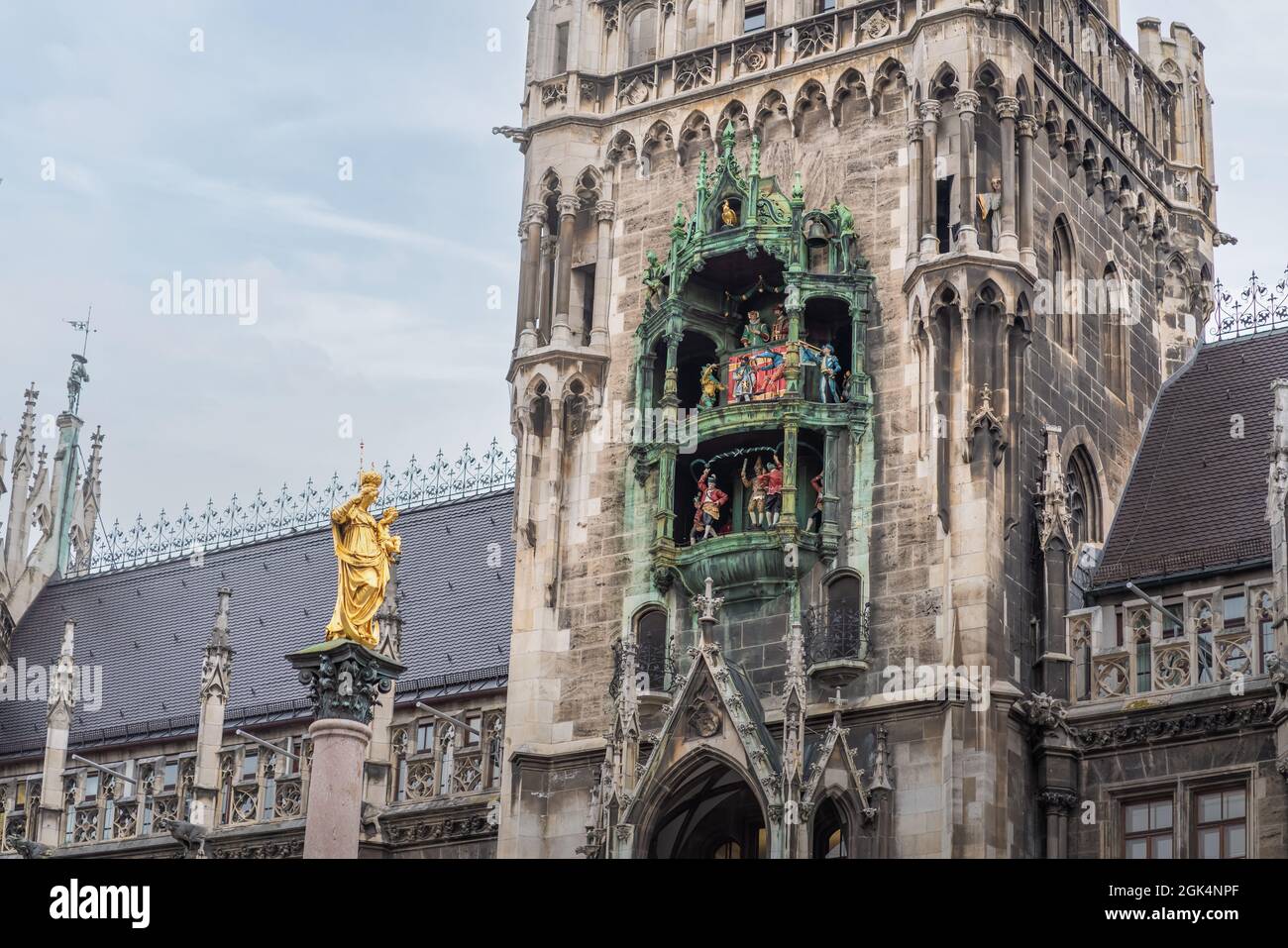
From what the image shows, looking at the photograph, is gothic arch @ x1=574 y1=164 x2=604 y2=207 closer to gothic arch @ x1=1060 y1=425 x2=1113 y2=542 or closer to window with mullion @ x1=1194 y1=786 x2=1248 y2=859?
gothic arch @ x1=1060 y1=425 x2=1113 y2=542

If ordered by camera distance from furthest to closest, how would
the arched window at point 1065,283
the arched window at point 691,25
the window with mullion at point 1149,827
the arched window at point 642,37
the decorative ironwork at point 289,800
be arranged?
the decorative ironwork at point 289,800
the arched window at point 642,37
the arched window at point 691,25
the arched window at point 1065,283
the window with mullion at point 1149,827

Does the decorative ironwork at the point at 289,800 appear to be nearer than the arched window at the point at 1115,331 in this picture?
No

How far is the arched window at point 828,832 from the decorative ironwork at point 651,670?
3.14 metres

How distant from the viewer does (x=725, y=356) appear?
4403 cm

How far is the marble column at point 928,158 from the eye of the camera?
139 ft

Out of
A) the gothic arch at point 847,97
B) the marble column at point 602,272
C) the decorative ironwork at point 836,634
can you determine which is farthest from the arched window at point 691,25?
the decorative ironwork at point 836,634

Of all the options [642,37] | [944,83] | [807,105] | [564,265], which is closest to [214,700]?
[564,265]

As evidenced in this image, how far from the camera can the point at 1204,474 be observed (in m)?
44.7

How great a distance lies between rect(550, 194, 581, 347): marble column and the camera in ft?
149

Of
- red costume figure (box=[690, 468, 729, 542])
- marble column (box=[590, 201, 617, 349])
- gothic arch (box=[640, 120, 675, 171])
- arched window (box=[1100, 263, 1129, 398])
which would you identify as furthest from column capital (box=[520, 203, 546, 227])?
arched window (box=[1100, 263, 1129, 398])

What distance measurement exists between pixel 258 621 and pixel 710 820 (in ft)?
62.3

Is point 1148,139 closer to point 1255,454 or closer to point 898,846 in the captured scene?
point 1255,454

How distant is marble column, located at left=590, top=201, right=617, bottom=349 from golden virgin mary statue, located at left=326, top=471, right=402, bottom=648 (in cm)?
702

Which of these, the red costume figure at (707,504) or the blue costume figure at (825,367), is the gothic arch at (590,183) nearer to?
the blue costume figure at (825,367)
